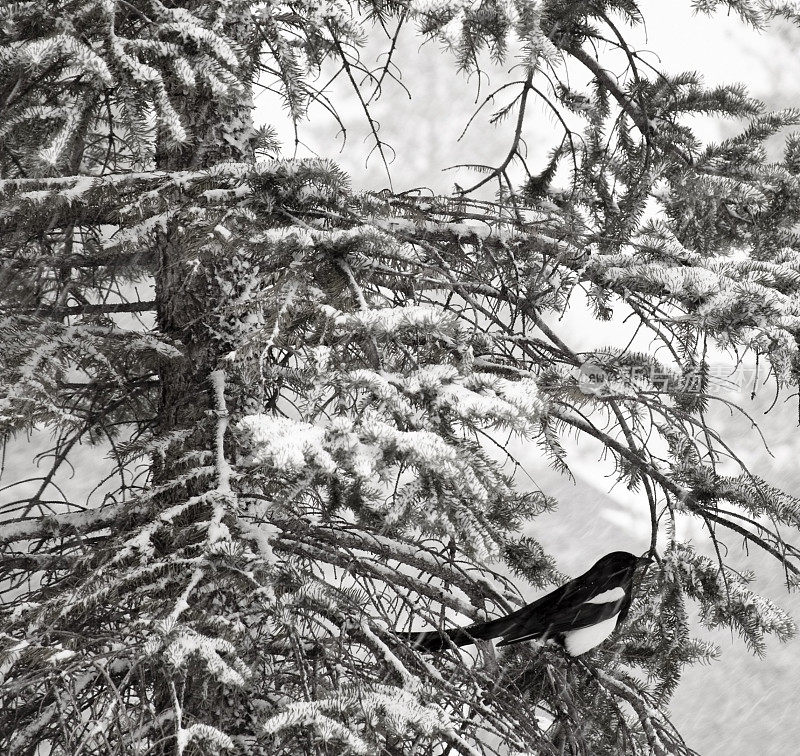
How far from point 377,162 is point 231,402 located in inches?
568

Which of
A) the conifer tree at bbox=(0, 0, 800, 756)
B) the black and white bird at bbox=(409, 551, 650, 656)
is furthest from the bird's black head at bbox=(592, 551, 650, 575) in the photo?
the conifer tree at bbox=(0, 0, 800, 756)

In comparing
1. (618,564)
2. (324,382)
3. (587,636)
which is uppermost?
(324,382)

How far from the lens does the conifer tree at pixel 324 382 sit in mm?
2182

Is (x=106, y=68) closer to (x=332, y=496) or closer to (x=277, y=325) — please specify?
(x=277, y=325)

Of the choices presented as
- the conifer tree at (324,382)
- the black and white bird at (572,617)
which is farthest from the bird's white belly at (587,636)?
the conifer tree at (324,382)

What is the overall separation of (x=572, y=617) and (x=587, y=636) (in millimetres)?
129

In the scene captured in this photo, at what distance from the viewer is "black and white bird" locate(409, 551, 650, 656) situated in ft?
10.7

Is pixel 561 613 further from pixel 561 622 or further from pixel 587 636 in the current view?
pixel 587 636

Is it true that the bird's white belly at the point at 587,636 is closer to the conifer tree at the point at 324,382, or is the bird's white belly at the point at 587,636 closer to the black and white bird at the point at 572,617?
the black and white bird at the point at 572,617

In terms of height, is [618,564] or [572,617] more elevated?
[618,564]

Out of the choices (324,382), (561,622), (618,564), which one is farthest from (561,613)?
(324,382)

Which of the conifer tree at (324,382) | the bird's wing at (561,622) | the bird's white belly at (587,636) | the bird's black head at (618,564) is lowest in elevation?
the bird's white belly at (587,636)

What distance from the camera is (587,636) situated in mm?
3436

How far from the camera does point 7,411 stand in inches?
110
